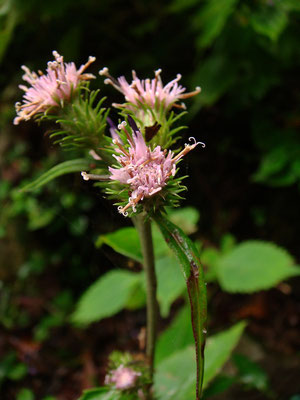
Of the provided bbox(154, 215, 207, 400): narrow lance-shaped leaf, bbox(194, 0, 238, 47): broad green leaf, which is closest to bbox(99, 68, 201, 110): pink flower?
bbox(154, 215, 207, 400): narrow lance-shaped leaf

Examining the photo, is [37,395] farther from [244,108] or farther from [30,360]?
[244,108]

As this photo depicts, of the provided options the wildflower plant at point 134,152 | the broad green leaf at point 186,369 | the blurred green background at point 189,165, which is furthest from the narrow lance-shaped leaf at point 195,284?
the blurred green background at point 189,165

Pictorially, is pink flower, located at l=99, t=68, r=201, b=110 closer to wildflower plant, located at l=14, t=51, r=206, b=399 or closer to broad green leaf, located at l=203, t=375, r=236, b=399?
wildflower plant, located at l=14, t=51, r=206, b=399

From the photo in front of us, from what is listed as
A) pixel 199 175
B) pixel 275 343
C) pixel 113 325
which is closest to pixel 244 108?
pixel 199 175

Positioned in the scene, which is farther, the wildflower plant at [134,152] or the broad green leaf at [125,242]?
the broad green leaf at [125,242]

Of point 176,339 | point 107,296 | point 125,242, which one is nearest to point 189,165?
point 107,296

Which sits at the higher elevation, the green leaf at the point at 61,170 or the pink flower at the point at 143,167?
→ the green leaf at the point at 61,170

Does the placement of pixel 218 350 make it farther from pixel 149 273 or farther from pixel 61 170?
pixel 61 170

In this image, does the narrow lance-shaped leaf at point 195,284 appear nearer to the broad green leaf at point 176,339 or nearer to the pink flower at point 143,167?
the pink flower at point 143,167
